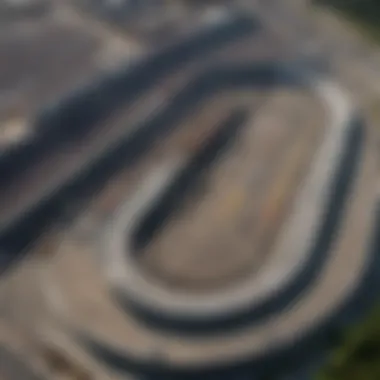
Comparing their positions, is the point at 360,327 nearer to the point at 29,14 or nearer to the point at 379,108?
the point at 379,108

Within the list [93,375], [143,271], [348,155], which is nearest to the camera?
[93,375]

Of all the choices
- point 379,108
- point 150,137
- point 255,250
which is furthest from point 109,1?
point 255,250

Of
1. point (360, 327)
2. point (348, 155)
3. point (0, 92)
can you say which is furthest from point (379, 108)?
point (0, 92)

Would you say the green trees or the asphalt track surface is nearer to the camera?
the green trees

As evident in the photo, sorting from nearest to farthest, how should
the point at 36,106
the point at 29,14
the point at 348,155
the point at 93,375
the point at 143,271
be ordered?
the point at 93,375, the point at 143,271, the point at 348,155, the point at 36,106, the point at 29,14

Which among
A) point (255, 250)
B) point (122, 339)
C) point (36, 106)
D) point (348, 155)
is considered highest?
point (348, 155)

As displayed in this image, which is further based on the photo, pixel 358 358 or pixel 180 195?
pixel 180 195

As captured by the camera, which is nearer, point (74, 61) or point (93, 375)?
point (93, 375)

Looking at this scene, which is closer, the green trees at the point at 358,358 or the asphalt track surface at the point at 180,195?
the green trees at the point at 358,358

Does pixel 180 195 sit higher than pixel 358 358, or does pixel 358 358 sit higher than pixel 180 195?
pixel 180 195

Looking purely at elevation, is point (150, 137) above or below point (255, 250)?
above
